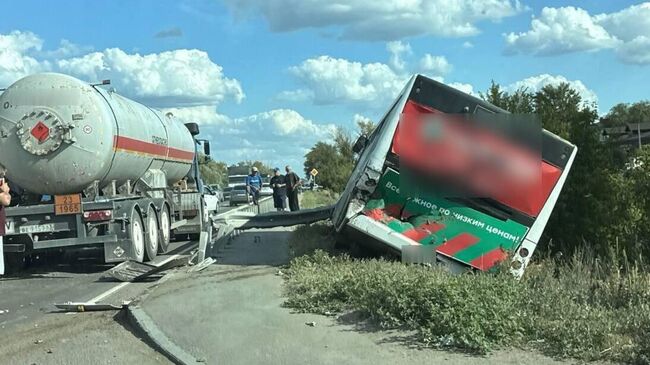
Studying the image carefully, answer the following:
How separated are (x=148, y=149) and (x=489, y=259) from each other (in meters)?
9.15

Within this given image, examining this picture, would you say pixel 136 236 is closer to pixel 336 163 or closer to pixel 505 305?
pixel 505 305

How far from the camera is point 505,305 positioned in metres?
7.18

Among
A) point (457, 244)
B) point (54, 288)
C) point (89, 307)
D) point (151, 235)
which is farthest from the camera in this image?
point (151, 235)

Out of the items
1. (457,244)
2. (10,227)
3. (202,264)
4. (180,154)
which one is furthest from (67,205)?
(457,244)

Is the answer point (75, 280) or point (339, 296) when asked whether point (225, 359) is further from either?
point (75, 280)

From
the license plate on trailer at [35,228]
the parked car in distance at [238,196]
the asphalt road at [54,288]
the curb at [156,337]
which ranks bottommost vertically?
the parked car in distance at [238,196]

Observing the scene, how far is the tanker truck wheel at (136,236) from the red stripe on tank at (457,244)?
6.22 m

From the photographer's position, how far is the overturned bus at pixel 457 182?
33.2 feet

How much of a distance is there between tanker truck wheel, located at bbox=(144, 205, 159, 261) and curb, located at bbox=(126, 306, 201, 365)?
6.11 metres

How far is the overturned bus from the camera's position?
33.2ft

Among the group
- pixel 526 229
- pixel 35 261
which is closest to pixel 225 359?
pixel 526 229

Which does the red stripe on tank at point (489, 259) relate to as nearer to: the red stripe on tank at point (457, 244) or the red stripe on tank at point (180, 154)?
the red stripe on tank at point (457, 244)

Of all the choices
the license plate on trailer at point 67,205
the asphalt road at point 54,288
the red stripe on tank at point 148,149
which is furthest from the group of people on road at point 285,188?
the license plate on trailer at point 67,205

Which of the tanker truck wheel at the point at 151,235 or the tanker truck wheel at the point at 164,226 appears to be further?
the tanker truck wheel at the point at 164,226
